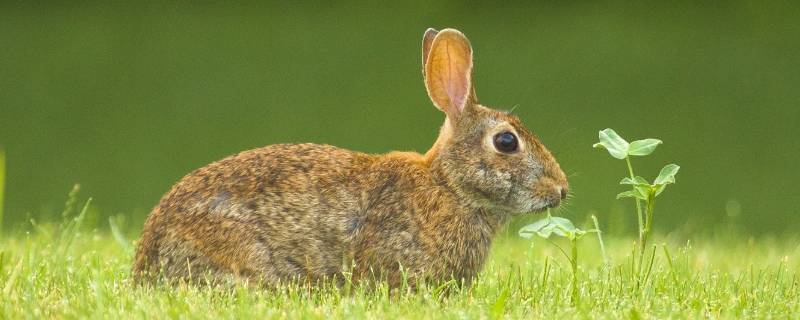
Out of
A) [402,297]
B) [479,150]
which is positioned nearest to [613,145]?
[479,150]

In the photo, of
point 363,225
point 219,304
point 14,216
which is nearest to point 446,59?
point 363,225

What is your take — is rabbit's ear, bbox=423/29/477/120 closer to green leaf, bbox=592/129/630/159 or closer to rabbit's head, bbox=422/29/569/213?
rabbit's head, bbox=422/29/569/213

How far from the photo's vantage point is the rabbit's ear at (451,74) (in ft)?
19.0

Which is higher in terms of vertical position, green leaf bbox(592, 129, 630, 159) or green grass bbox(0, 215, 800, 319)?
green leaf bbox(592, 129, 630, 159)

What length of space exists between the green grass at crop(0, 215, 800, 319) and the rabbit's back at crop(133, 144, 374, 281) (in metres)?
0.11

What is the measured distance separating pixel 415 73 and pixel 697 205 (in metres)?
3.34

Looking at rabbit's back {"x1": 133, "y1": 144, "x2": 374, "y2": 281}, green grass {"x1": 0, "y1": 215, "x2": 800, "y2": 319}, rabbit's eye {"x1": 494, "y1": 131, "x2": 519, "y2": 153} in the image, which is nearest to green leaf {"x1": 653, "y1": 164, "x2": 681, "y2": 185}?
green grass {"x1": 0, "y1": 215, "x2": 800, "y2": 319}

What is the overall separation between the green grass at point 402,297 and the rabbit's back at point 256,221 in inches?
4.4

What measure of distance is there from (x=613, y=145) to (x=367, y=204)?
46.8 inches

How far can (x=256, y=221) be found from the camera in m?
5.26

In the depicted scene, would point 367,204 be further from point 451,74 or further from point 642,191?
point 642,191

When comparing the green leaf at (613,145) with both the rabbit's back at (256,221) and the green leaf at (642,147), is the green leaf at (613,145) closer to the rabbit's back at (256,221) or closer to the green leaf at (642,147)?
the green leaf at (642,147)

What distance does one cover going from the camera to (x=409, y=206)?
5.53m

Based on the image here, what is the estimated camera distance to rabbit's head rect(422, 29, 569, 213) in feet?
18.4
